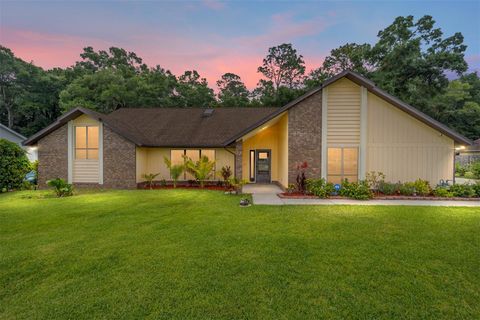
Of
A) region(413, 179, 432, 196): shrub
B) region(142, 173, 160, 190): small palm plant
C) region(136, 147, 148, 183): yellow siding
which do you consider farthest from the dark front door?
region(413, 179, 432, 196): shrub

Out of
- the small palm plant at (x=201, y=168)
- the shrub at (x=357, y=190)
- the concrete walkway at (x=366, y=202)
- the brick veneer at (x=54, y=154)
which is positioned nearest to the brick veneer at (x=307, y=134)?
the shrub at (x=357, y=190)

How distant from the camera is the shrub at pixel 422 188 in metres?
9.84

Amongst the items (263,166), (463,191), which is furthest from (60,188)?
(463,191)

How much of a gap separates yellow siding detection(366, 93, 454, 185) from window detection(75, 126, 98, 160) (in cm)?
1444

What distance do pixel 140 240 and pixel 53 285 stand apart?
1.77 meters

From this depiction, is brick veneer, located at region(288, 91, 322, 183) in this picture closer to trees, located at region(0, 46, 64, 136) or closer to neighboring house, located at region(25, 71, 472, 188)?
neighboring house, located at region(25, 71, 472, 188)

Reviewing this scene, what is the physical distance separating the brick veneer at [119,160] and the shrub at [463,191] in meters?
15.3

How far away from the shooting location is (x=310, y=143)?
10.9m

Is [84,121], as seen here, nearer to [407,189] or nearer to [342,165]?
[342,165]

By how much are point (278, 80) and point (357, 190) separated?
31277mm

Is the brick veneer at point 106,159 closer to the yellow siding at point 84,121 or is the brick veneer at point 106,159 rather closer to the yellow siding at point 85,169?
the yellow siding at point 85,169

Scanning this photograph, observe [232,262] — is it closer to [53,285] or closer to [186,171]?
[53,285]

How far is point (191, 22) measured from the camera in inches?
626

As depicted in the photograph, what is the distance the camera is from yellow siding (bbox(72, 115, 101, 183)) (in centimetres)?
1272
